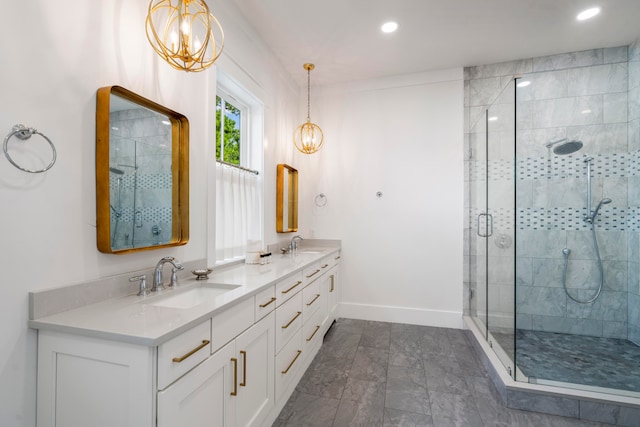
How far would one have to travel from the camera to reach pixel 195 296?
63.6 inches

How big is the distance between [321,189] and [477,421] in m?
2.68

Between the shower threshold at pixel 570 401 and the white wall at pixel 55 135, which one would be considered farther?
the shower threshold at pixel 570 401

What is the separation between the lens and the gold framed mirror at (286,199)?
3.11m

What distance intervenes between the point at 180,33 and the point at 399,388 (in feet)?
8.29

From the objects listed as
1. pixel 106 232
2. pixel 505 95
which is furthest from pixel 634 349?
pixel 106 232

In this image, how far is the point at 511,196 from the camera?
237 centimetres

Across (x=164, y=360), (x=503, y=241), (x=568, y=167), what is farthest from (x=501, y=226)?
(x=164, y=360)

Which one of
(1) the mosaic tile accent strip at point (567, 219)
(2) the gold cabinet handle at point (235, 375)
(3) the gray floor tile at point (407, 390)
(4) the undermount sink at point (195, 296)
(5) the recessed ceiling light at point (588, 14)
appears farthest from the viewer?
(1) the mosaic tile accent strip at point (567, 219)

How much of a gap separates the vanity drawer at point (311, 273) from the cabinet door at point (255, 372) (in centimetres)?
61

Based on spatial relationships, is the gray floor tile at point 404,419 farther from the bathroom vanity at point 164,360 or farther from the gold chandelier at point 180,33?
the gold chandelier at point 180,33

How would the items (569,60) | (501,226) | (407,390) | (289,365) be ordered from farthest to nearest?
(569,60) → (501,226) → (407,390) → (289,365)

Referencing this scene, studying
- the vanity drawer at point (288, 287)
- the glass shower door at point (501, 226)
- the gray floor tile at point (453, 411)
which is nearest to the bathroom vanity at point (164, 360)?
the vanity drawer at point (288, 287)

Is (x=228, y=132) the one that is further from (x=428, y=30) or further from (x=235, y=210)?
(x=428, y=30)

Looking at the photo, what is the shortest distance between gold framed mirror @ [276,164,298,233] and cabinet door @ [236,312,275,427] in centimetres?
151
